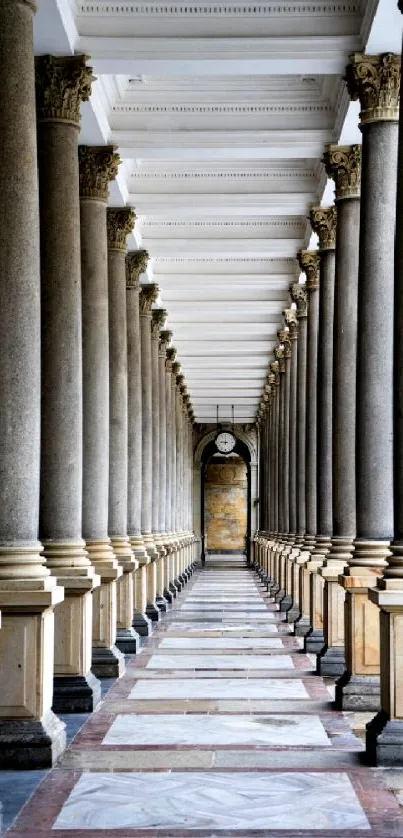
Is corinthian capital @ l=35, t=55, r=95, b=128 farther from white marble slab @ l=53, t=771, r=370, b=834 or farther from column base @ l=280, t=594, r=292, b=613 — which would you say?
column base @ l=280, t=594, r=292, b=613

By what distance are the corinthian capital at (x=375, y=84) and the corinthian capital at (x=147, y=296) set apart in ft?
46.8

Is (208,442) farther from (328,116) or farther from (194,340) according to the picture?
(328,116)

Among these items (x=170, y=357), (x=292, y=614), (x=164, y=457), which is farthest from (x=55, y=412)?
(x=170, y=357)

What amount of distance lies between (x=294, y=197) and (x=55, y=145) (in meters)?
9.57

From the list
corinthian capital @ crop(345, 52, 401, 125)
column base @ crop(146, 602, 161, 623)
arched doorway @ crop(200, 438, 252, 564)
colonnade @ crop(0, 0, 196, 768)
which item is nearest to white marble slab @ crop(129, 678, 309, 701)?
colonnade @ crop(0, 0, 196, 768)

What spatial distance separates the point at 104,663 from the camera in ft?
55.9

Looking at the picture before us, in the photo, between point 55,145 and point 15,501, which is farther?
point 55,145

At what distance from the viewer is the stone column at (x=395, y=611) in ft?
35.5

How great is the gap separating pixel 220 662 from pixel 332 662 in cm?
226

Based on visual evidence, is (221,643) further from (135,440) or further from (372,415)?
(372,415)

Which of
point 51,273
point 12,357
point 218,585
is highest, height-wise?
point 51,273

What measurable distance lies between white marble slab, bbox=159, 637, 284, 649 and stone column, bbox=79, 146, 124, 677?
4055mm

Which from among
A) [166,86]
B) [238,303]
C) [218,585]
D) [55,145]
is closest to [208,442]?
[218,585]

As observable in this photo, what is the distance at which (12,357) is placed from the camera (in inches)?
424
